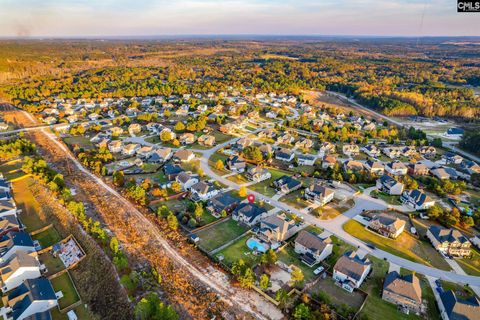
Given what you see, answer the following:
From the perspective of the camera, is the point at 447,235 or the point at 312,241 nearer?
the point at 312,241

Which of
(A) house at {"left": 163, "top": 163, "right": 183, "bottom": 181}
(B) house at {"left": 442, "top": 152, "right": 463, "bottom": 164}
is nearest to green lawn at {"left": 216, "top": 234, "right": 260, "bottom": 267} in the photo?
(A) house at {"left": 163, "top": 163, "right": 183, "bottom": 181}

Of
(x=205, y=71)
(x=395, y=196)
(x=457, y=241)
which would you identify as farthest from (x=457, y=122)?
(x=205, y=71)

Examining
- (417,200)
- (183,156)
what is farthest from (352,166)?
(183,156)

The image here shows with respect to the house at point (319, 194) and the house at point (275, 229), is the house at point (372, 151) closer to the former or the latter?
the house at point (319, 194)

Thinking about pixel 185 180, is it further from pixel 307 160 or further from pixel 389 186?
pixel 389 186

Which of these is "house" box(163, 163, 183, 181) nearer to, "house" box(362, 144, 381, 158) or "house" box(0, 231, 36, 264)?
"house" box(0, 231, 36, 264)

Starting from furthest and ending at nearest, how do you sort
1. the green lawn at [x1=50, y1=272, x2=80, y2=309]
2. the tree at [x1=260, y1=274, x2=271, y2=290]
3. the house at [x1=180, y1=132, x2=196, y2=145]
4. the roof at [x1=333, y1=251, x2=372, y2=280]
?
the house at [x1=180, y1=132, x2=196, y2=145]
the roof at [x1=333, y1=251, x2=372, y2=280]
the tree at [x1=260, y1=274, x2=271, y2=290]
the green lawn at [x1=50, y1=272, x2=80, y2=309]

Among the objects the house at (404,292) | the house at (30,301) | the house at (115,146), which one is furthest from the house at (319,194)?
the house at (115,146)
